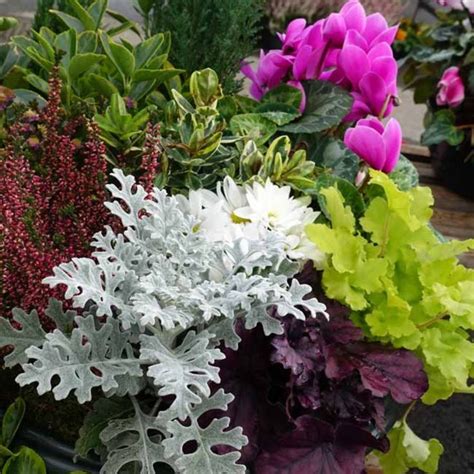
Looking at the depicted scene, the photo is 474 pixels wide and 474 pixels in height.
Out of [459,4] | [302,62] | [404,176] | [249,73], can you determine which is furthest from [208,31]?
[459,4]

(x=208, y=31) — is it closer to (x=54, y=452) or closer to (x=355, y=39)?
(x=355, y=39)

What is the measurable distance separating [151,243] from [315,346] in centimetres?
24

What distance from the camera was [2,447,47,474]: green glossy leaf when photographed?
0.93m

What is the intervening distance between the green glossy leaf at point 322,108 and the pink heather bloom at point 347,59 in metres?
0.02

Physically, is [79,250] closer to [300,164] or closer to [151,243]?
[151,243]

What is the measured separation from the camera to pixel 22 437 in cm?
101

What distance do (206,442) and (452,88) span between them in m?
1.40

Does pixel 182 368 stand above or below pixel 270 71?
below

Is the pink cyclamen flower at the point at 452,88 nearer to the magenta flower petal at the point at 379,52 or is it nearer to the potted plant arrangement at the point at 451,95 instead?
the potted plant arrangement at the point at 451,95

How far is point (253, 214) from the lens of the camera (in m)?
1.07

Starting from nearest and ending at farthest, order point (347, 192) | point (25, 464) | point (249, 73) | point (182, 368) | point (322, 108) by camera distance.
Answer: point (182, 368)
point (25, 464)
point (347, 192)
point (322, 108)
point (249, 73)

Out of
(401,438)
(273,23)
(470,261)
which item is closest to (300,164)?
(401,438)

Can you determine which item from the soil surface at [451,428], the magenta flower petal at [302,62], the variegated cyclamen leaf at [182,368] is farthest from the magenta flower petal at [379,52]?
the soil surface at [451,428]

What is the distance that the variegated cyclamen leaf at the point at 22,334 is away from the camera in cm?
87
